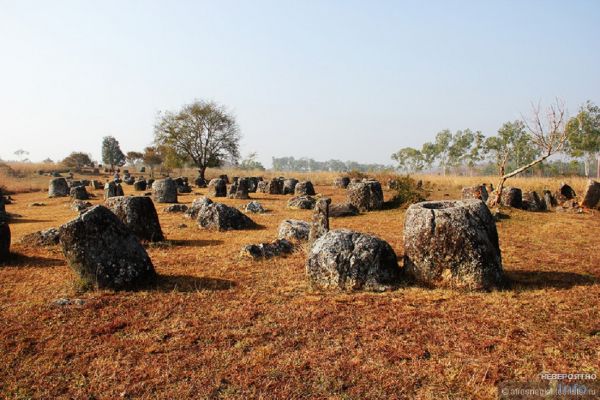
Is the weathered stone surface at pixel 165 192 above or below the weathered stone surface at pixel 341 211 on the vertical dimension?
above

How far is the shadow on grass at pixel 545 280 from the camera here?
6.89m

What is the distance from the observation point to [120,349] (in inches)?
188

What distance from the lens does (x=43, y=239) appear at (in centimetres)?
1071

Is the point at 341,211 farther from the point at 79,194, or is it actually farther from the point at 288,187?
the point at 79,194

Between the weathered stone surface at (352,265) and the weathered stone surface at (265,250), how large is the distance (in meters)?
2.37

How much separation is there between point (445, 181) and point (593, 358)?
112 feet

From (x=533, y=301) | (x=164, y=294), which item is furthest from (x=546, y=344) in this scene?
(x=164, y=294)

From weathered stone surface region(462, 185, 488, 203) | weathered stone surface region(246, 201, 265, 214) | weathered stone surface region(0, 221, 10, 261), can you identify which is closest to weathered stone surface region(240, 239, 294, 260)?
weathered stone surface region(0, 221, 10, 261)

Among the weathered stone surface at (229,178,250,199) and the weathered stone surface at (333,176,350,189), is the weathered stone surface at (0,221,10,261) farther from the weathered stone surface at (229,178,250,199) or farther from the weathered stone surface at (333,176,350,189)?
the weathered stone surface at (333,176,350,189)

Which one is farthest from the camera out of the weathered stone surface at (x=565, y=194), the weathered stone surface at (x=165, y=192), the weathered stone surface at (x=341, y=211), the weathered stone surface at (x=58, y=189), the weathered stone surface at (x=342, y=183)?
the weathered stone surface at (x=342, y=183)

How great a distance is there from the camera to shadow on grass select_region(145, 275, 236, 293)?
23.0 ft

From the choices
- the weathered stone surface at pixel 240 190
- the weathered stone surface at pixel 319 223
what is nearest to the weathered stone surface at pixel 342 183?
the weathered stone surface at pixel 240 190

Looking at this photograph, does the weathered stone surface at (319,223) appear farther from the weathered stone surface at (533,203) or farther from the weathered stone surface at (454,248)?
the weathered stone surface at (533,203)

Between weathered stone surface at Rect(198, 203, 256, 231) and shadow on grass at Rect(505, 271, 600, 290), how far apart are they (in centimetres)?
843
